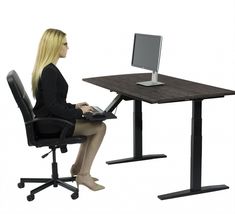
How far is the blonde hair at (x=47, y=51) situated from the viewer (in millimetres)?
5016

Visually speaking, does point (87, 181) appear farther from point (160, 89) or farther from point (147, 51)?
point (147, 51)

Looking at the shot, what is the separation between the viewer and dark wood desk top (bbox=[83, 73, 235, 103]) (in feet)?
16.6

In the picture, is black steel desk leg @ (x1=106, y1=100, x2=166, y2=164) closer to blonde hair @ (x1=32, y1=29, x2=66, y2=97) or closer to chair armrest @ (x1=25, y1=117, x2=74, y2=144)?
chair armrest @ (x1=25, y1=117, x2=74, y2=144)

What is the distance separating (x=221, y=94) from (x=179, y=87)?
58 centimetres

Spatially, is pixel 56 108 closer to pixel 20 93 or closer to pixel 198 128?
pixel 20 93

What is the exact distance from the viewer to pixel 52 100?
4926 mm

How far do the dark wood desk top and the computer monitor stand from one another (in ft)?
0.61

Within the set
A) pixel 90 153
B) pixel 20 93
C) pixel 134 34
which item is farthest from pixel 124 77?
pixel 20 93

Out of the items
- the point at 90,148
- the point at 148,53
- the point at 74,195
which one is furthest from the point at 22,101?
the point at 148,53

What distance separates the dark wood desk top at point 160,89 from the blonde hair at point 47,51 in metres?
0.87

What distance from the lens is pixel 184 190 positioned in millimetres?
5367

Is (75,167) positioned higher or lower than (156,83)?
lower

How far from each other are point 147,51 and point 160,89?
591mm

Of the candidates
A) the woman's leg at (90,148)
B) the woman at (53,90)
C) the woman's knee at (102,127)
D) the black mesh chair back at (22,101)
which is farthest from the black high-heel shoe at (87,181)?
the black mesh chair back at (22,101)
